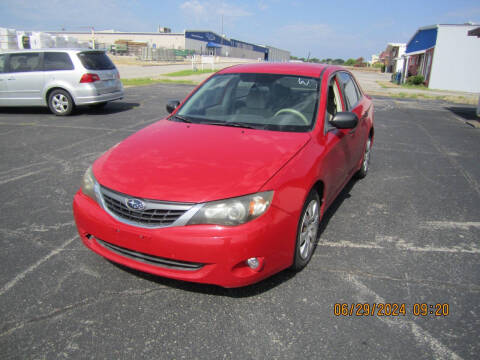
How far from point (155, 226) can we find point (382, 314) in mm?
1675

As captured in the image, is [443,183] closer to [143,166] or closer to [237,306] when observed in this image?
[237,306]

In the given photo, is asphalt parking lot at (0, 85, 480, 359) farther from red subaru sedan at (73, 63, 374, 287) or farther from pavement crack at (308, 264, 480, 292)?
red subaru sedan at (73, 63, 374, 287)

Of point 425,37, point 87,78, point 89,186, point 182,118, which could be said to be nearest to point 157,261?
point 89,186

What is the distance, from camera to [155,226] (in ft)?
8.09

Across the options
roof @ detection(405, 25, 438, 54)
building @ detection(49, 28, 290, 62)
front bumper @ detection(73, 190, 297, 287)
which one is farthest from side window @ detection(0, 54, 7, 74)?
building @ detection(49, 28, 290, 62)

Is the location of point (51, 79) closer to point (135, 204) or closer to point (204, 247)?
point (135, 204)

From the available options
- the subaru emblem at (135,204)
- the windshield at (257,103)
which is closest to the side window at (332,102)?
the windshield at (257,103)

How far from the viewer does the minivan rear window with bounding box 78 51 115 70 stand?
10.1m

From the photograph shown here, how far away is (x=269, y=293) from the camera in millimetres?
2811

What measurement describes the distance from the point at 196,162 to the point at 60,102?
879cm

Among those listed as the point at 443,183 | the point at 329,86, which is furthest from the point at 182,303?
the point at 443,183

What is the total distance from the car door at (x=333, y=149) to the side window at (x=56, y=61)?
831 centimetres

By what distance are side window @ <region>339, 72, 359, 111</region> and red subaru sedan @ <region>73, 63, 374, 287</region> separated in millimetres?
675

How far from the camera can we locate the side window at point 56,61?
10.0 metres
